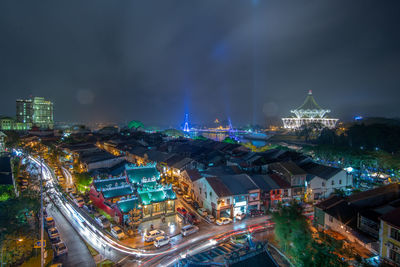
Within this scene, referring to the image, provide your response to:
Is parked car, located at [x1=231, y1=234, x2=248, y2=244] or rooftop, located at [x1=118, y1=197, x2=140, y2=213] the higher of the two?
rooftop, located at [x1=118, y1=197, x2=140, y2=213]

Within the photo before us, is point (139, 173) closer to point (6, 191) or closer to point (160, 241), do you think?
point (160, 241)

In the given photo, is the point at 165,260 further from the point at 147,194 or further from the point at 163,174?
the point at 163,174

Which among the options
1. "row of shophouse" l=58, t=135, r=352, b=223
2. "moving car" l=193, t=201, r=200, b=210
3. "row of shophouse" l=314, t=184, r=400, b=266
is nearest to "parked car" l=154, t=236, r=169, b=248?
"row of shophouse" l=58, t=135, r=352, b=223

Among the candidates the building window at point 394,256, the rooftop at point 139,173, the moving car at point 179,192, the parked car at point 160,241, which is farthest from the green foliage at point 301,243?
the moving car at point 179,192

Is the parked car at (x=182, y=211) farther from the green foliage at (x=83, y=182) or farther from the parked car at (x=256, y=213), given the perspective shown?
the green foliage at (x=83, y=182)

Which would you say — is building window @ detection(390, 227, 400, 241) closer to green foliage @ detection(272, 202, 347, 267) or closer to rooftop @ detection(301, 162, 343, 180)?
green foliage @ detection(272, 202, 347, 267)

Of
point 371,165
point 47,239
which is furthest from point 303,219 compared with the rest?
point 371,165
